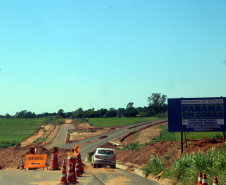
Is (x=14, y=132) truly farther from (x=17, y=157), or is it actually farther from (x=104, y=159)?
(x=104, y=159)

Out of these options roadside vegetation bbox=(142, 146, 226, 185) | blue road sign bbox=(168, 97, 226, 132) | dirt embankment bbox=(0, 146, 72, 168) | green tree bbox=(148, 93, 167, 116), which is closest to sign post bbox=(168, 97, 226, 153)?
blue road sign bbox=(168, 97, 226, 132)

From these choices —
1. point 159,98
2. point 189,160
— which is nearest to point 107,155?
point 189,160

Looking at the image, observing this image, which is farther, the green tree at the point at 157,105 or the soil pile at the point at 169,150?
the green tree at the point at 157,105

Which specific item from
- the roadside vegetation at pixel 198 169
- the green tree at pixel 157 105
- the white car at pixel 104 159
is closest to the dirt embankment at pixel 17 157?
the white car at pixel 104 159

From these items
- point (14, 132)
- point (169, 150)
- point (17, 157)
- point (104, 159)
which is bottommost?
point (14, 132)

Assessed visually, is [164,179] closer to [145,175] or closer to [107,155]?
[145,175]

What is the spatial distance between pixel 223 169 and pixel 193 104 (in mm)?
9789

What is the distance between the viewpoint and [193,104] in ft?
72.5

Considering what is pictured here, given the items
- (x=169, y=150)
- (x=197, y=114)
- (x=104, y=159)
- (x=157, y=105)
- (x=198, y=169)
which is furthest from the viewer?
(x=157, y=105)

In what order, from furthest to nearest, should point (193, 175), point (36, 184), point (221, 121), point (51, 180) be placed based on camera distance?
point (221, 121) < point (51, 180) < point (36, 184) < point (193, 175)

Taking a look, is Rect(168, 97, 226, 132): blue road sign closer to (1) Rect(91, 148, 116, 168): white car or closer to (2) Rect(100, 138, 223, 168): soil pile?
(2) Rect(100, 138, 223, 168): soil pile

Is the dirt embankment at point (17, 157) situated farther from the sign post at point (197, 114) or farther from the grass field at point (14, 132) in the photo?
the grass field at point (14, 132)

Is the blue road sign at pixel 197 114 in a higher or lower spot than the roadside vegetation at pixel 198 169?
higher

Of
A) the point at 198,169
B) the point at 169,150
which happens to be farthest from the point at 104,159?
the point at 198,169
